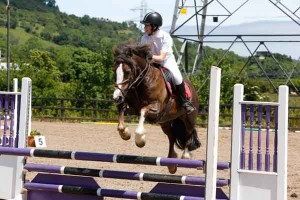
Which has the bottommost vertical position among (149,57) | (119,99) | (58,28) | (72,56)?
(119,99)

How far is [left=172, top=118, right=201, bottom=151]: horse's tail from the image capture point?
7395mm

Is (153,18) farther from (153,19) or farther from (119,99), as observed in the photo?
(119,99)

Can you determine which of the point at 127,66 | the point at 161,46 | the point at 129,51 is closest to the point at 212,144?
the point at 127,66

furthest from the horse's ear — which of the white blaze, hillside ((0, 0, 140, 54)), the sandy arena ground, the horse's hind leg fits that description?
hillside ((0, 0, 140, 54))

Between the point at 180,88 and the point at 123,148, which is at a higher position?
the point at 180,88

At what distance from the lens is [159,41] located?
6.82 m

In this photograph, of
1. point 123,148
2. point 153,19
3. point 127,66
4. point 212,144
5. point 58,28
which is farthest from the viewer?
point 58,28

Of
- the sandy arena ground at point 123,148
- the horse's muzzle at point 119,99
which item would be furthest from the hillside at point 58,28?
the horse's muzzle at point 119,99

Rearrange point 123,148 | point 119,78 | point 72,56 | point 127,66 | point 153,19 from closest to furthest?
point 119,78, point 127,66, point 153,19, point 123,148, point 72,56

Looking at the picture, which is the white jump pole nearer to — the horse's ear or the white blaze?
the white blaze

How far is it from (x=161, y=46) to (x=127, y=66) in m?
0.74

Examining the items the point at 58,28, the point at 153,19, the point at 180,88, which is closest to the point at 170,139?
Answer: the point at 180,88

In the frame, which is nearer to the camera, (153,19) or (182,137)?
(153,19)

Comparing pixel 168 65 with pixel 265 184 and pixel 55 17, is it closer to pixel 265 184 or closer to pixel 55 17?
pixel 265 184
